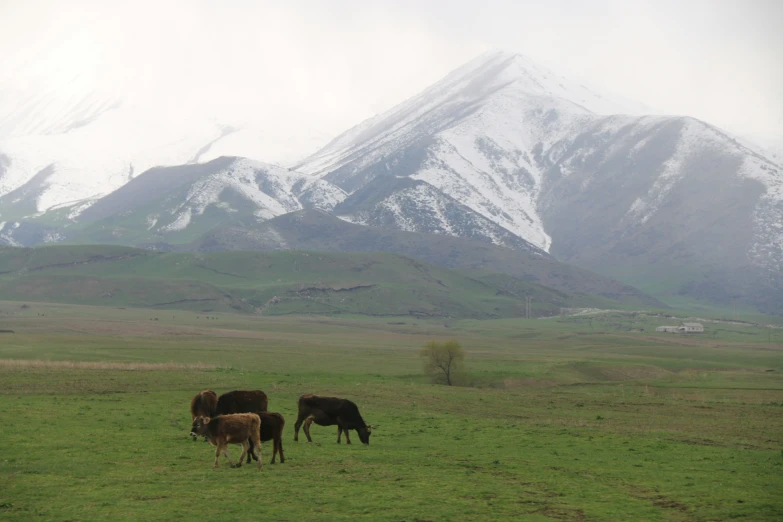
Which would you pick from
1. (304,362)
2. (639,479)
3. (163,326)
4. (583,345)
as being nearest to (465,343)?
(583,345)

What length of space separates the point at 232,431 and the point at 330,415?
7811 millimetres

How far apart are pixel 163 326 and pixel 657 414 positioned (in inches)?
5603

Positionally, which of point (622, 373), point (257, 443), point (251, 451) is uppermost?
point (622, 373)

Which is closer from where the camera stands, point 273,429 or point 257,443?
point 257,443

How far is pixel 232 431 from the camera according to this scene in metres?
34.0

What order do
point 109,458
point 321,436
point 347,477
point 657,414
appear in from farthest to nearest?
1. point 657,414
2. point 321,436
3. point 109,458
4. point 347,477

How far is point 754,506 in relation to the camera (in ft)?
94.6

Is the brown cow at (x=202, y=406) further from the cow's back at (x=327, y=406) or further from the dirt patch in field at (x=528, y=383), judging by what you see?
the dirt patch in field at (x=528, y=383)

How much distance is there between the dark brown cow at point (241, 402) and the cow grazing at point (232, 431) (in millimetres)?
6581

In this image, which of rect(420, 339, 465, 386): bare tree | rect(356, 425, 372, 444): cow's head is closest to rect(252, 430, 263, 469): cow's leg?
rect(356, 425, 372, 444): cow's head

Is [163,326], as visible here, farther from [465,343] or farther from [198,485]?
[198,485]

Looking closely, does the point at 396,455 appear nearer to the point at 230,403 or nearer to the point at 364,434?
the point at 364,434

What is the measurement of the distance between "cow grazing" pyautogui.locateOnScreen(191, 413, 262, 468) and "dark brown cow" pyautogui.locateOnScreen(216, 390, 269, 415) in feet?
21.6

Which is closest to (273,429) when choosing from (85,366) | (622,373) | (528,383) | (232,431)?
(232,431)
